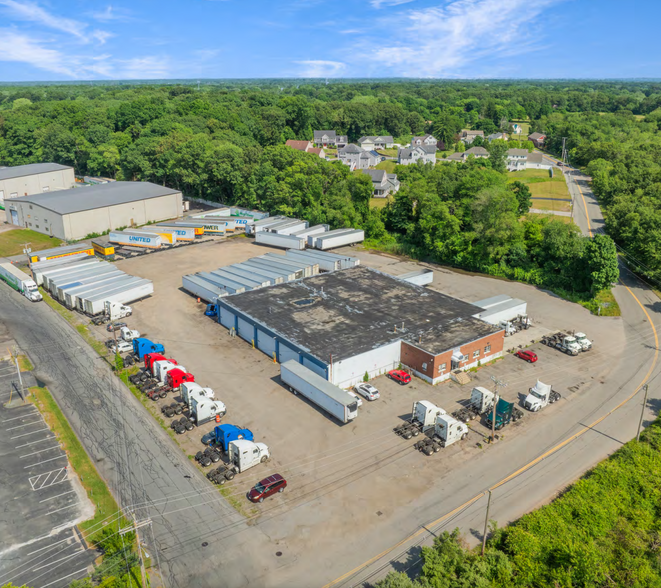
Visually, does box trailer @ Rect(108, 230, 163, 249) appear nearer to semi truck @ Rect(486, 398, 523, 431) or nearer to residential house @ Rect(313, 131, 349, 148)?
semi truck @ Rect(486, 398, 523, 431)

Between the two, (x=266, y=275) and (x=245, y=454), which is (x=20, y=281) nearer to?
(x=266, y=275)

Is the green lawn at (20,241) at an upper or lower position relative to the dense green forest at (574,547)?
upper

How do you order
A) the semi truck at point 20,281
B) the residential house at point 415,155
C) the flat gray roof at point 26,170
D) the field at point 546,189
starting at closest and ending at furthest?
Answer: 1. the semi truck at point 20,281
2. the field at point 546,189
3. the flat gray roof at point 26,170
4. the residential house at point 415,155

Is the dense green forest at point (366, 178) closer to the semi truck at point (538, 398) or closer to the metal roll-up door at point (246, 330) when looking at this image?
the semi truck at point (538, 398)

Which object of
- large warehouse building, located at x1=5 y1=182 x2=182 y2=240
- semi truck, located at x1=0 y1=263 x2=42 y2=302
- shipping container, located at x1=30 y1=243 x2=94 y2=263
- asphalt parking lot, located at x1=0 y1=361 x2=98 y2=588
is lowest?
asphalt parking lot, located at x1=0 y1=361 x2=98 y2=588

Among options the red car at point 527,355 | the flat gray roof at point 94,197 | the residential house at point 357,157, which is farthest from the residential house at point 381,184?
the red car at point 527,355

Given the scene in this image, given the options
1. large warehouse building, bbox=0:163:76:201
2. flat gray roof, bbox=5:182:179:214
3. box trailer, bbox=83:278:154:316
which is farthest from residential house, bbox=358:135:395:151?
box trailer, bbox=83:278:154:316

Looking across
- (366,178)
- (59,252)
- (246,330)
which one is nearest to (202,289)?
(246,330)
